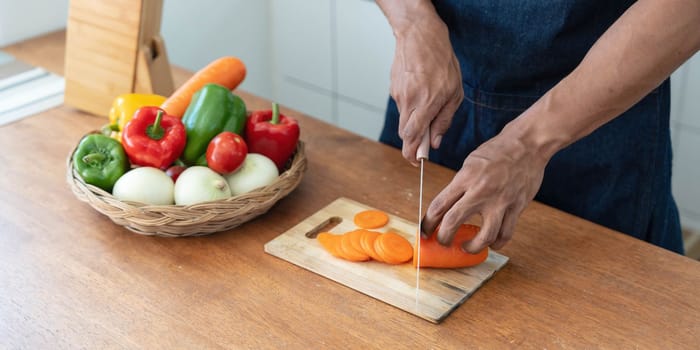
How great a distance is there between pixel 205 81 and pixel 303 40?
1.54m

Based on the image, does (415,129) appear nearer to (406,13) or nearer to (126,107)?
(406,13)

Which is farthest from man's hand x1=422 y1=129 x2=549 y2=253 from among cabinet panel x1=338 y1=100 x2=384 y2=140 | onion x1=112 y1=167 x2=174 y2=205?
cabinet panel x1=338 y1=100 x2=384 y2=140

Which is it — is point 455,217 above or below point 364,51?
above

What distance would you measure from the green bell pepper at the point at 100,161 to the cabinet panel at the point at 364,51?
151 cm

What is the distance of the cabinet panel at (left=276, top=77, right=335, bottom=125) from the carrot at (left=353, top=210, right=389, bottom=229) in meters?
1.78

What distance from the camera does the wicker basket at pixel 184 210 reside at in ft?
4.21

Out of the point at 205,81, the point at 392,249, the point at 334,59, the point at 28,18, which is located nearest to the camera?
the point at 392,249

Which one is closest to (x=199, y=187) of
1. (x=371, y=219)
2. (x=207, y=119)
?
(x=207, y=119)

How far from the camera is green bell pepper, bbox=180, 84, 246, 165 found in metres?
1.44

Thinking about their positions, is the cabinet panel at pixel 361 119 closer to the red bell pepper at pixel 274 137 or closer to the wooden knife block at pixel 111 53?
the wooden knife block at pixel 111 53

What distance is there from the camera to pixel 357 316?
115cm

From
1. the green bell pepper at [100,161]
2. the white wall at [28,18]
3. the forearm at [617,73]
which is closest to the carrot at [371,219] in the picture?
the forearm at [617,73]

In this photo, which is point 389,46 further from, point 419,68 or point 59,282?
point 59,282

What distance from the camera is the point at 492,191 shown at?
3.87 feet
